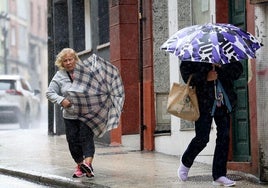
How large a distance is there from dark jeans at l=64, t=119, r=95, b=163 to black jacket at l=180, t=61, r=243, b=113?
5.99 feet

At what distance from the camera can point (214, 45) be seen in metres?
9.08

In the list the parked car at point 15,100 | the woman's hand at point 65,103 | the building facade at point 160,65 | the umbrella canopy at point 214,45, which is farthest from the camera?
the parked car at point 15,100

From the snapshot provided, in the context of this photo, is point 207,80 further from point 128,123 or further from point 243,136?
point 128,123

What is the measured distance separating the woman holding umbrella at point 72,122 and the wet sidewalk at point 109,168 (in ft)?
0.83

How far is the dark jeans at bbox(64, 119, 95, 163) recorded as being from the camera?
1068 cm

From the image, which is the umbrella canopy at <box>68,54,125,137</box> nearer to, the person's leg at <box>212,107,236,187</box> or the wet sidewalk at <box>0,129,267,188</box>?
the wet sidewalk at <box>0,129,267,188</box>

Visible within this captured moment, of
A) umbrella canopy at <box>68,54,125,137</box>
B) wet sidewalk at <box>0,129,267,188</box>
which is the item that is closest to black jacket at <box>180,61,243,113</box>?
wet sidewalk at <box>0,129,267,188</box>

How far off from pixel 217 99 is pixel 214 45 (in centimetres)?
76

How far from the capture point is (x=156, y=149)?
47.5ft

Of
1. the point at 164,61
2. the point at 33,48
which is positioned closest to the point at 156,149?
the point at 164,61

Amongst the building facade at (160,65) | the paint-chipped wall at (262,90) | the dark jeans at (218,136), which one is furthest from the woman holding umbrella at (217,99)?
the building facade at (160,65)

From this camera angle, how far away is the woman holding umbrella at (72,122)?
10570 millimetres

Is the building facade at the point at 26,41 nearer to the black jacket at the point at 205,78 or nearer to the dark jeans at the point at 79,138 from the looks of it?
the dark jeans at the point at 79,138

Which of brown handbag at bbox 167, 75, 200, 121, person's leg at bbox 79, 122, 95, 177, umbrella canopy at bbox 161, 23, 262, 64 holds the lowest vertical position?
person's leg at bbox 79, 122, 95, 177
